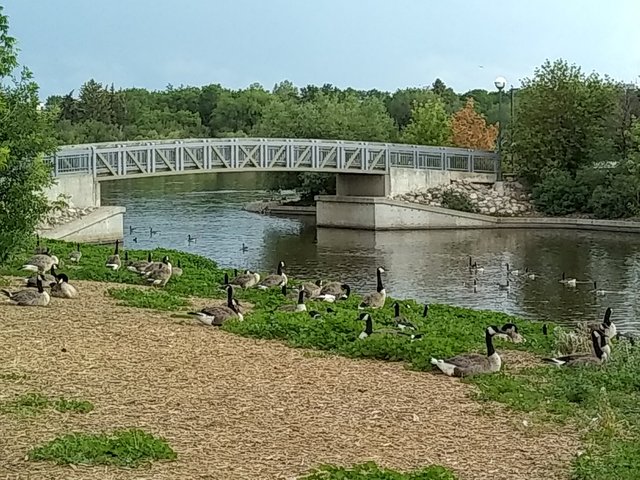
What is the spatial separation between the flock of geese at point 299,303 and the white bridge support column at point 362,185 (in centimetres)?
3215

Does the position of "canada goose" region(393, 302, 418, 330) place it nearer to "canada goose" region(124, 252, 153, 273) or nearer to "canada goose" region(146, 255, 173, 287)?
"canada goose" region(146, 255, 173, 287)

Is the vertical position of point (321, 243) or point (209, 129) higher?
point (209, 129)

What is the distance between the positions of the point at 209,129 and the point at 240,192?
45503mm

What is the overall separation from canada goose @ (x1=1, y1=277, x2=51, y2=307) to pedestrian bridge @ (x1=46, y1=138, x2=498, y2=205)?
91.8 feet

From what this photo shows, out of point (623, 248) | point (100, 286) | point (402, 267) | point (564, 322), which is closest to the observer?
point (100, 286)

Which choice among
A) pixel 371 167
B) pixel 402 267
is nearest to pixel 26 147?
pixel 402 267

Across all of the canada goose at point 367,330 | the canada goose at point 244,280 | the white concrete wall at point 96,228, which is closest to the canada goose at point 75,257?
the canada goose at point 244,280

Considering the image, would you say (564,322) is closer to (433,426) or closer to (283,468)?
(433,426)

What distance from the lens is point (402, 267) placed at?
3938cm

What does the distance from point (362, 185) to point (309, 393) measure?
164ft

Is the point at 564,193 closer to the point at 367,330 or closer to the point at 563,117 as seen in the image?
the point at 563,117

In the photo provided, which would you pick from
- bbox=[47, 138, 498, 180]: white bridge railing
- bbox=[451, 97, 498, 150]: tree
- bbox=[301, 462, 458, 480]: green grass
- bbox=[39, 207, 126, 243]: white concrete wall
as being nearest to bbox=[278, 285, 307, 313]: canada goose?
bbox=[301, 462, 458, 480]: green grass

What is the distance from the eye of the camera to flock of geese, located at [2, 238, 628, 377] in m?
13.2

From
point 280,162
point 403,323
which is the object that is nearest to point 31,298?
point 403,323
